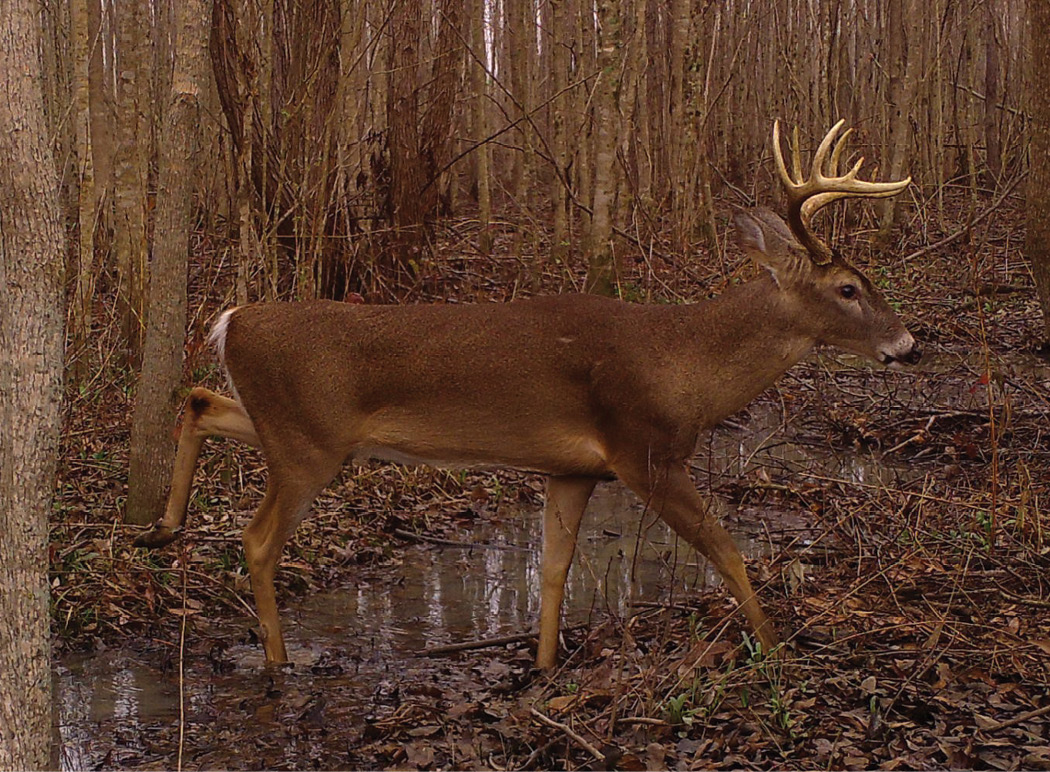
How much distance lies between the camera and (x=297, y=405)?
612 centimetres

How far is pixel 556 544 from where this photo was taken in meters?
6.42

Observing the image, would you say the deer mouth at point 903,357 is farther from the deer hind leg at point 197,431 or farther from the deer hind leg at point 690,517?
the deer hind leg at point 197,431

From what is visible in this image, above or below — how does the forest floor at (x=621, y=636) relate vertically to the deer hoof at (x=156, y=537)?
below

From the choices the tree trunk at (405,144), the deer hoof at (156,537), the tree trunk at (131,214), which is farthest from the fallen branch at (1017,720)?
the tree trunk at (405,144)

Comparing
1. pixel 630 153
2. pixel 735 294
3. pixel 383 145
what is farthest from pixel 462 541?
pixel 630 153

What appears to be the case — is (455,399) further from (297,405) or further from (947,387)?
(947,387)

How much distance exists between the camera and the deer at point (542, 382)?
613cm

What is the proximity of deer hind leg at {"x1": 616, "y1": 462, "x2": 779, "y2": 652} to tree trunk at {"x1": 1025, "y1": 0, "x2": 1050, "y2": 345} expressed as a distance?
8.82ft

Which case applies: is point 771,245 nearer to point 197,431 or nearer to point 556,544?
point 556,544

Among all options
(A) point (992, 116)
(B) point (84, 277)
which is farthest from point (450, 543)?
(A) point (992, 116)

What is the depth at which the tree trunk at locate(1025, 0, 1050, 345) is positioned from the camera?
711 centimetres

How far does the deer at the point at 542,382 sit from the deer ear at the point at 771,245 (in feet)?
0.04

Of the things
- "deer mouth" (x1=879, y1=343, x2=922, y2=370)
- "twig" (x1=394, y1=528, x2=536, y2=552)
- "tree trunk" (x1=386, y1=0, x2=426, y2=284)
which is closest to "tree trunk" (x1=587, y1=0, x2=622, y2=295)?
"tree trunk" (x1=386, y1=0, x2=426, y2=284)

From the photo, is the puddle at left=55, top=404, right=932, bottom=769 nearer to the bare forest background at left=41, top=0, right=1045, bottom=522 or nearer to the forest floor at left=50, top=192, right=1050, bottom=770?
the forest floor at left=50, top=192, right=1050, bottom=770
